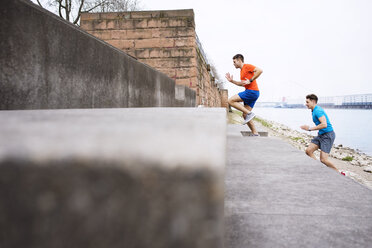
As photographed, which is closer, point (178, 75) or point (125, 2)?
point (178, 75)

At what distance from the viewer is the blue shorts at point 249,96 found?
553 centimetres

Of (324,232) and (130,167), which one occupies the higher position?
(130,167)

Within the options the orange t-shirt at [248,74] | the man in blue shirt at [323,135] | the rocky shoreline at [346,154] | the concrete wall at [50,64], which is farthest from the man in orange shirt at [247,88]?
the rocky shoreline at [346,154]

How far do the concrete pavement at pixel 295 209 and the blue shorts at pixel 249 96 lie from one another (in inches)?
122

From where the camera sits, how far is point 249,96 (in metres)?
5.59

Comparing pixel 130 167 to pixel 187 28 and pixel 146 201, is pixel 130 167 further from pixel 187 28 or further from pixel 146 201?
pixel 187 28

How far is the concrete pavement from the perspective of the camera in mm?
1235

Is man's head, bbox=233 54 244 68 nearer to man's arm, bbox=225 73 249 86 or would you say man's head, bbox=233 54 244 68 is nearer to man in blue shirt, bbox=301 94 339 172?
man's arm, bbox=225 73 249 86

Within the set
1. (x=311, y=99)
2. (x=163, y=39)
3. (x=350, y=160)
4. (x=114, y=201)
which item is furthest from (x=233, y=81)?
(x=350, y=160)

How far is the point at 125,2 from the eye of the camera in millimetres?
22734

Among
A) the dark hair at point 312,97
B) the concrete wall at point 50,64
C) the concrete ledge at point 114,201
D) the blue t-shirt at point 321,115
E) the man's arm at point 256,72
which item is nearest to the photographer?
the concrete ledge at point 114,201

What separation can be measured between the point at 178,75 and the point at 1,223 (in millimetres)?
7548

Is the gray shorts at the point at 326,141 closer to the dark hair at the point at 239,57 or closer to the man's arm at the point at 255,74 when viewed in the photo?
the man's arm at the point at 255,74

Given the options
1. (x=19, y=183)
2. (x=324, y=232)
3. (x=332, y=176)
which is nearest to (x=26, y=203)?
(x=19, y=183)
